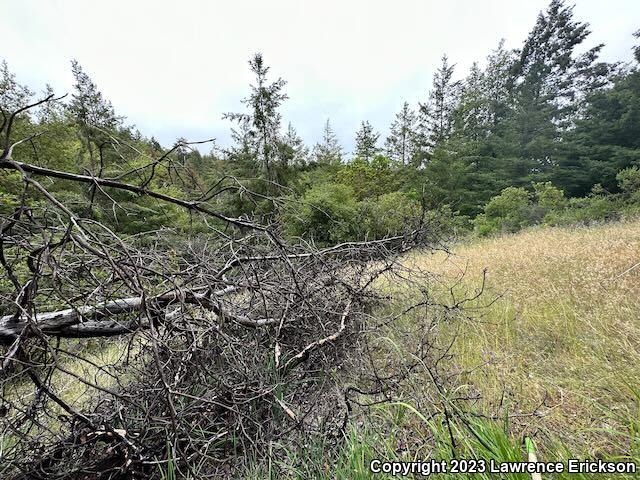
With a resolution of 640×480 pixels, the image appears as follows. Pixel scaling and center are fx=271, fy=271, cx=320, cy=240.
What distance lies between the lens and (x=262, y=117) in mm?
11227

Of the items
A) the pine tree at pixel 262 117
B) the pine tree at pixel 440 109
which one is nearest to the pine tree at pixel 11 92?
the pine tree at pixel 262 117

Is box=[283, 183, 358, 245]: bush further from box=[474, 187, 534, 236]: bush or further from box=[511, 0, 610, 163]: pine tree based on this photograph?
box=[511, 0, 610, 163]: pine tree

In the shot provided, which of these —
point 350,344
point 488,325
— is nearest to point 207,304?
point 350,344

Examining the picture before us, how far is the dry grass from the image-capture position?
118 cm

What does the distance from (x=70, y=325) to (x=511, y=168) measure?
2251 cm

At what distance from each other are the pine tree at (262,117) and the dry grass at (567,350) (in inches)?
388

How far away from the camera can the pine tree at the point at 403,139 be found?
21.0 meters

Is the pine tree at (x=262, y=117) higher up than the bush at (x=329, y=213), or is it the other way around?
the pine tree at (x=262, y=117)

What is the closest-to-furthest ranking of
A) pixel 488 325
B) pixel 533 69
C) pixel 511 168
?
pixel 488 325, pixel 511 168, pixel 533 69

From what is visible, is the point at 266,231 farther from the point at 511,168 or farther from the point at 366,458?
the point at 511,168

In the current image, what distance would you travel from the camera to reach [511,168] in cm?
1812

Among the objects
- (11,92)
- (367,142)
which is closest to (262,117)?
(11,92)

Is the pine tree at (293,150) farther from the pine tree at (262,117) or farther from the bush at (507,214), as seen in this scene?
the bush at (507,214)

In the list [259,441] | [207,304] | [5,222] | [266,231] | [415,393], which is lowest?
[259,441]
